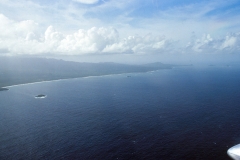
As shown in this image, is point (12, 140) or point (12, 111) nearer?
point (12, 140)

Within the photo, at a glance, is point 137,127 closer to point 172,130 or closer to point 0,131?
point 172,130

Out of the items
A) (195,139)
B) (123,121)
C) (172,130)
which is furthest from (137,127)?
(195,139)

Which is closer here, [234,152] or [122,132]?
[234,152]

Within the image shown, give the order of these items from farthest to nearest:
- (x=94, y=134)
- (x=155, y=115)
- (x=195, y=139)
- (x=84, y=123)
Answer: (x=155, y=115) < (x=84, y=123) < (x=94, y=134) < (x=195, y=139)

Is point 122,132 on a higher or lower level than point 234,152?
higher

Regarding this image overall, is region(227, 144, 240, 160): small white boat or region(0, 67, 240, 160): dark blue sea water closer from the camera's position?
region(227, 144, 240, 160): small white boat

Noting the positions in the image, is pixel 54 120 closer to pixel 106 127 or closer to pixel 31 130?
pixel 31 130

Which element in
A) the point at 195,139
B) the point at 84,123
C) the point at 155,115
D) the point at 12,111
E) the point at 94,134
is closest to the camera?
the point at 195,139

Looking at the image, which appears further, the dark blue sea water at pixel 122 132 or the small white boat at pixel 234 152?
the dark blue sea water at pixel 122 132

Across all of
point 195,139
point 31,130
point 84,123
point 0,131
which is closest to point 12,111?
point 0,131
